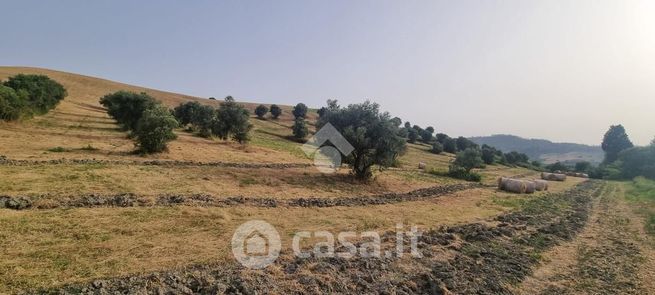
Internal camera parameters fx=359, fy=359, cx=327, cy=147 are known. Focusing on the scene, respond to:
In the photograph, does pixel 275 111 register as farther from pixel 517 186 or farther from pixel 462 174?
pixel 517 186

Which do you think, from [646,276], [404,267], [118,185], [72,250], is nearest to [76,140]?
[118,185]

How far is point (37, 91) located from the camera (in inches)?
1853

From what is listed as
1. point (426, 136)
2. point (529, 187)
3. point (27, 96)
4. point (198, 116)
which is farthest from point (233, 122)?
point (426, 136)

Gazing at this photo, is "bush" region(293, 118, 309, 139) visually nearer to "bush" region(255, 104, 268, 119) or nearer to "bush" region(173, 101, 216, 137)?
"bush" region(173, 101, 216, 137)

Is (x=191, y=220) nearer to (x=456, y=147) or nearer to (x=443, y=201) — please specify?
(x=443, y=201)

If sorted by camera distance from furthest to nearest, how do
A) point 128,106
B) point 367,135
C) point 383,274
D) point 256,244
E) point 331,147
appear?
point 128,106 → point 331,147 → point 367,135 → point 256,244 → point 383,274

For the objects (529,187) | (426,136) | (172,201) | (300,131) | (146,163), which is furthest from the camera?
(426,136)

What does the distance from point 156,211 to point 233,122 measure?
1332 inches

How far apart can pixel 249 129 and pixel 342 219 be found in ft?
112

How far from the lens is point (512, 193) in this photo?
34.9m

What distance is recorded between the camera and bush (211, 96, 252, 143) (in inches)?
1881

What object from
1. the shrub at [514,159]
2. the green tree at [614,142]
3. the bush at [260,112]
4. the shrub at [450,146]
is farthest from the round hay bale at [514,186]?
the green tree at [614,142]

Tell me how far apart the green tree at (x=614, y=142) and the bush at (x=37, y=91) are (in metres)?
146

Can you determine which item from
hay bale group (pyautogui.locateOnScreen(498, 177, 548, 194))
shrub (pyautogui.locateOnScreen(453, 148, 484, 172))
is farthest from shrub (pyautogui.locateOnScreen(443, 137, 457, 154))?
hay bale group (pyautogui.locateOnScreen(498, 177, 548, 194))
